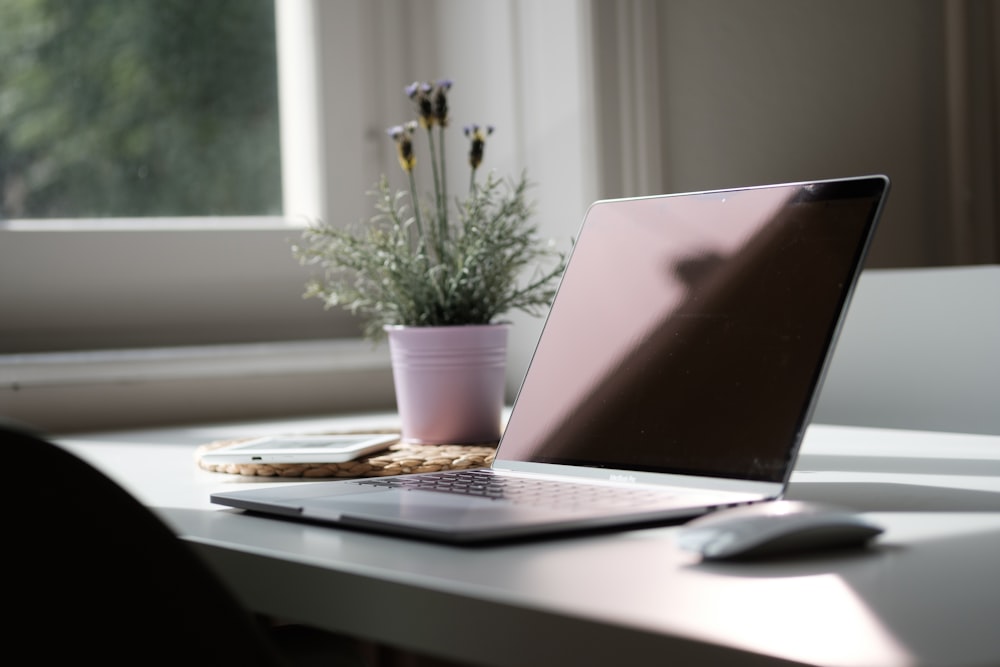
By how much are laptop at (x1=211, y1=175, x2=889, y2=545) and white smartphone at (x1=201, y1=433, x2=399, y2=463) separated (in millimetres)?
130

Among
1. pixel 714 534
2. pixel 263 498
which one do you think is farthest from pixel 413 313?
pixel 714 534

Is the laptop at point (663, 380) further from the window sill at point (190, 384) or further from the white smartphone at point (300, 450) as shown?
the window sill at point (190, 384)

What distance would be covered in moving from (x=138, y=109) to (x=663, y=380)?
122 cm

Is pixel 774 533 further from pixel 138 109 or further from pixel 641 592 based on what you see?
pixel 138 109

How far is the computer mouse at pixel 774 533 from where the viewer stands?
1.90ft

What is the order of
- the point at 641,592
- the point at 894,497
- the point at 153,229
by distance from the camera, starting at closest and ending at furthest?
the point at 641,592
the point at 894,497
the point at 153,229

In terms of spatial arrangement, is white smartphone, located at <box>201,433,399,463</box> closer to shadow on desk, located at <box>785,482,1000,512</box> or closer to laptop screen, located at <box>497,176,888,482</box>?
laptop screen, located at <box>497,176,888,482</box>

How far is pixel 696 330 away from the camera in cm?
84

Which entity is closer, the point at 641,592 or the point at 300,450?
the point at 641,592

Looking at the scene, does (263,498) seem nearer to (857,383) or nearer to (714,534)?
(714,534)

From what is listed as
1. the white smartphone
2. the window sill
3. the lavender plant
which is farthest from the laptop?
the window sill

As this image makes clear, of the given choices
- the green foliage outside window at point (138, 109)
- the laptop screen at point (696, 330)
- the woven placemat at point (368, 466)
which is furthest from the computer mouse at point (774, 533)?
the green foliage outside window at point (138, 109)

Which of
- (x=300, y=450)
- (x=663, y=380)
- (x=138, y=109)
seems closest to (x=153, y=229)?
(x=138, y=109)

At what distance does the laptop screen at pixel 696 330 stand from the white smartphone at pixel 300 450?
0.16 metres
